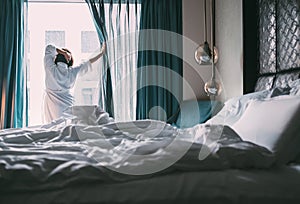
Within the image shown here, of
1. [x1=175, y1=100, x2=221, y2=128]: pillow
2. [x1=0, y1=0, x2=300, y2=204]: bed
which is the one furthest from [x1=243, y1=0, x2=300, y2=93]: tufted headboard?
[x1=0, y1=0, x2=300, y2=204]: bed

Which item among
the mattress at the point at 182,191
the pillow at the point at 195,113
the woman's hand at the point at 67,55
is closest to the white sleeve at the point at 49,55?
the woman's hand at the point at 67,55

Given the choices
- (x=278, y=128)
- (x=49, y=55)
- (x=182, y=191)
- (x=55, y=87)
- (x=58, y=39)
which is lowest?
(x=182, y=191)

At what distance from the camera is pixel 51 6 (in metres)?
4.67

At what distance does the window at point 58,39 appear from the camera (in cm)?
460

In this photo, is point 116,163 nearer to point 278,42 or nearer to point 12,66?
point 278,42

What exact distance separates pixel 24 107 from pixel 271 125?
332cm

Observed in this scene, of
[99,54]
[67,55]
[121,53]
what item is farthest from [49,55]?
[121,53]

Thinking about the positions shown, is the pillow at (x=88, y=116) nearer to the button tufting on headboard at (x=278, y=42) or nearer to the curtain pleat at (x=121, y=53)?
the button tufting on headboard at (x=278, y=42)

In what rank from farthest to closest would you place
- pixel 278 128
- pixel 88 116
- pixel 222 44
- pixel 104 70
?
pixel 104 70
pixel 222 44
pixel 88 116
pixel 278 128

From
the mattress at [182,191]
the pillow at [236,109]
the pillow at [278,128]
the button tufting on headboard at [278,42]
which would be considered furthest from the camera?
the button tufting on headboard at [278,42]

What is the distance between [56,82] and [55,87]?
0.19 ft

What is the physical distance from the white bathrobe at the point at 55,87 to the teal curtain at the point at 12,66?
0.30 metres

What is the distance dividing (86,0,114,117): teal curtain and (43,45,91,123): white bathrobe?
37 cm

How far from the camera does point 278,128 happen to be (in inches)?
64.4
